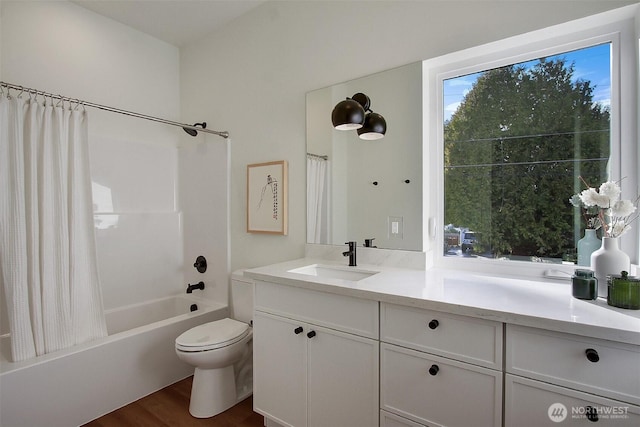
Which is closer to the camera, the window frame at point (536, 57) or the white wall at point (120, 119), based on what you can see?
the window frame at point (536, 57)

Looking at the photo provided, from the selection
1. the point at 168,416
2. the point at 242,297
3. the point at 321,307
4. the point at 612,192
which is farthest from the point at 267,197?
the point at 612,192

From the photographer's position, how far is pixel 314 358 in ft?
4.96

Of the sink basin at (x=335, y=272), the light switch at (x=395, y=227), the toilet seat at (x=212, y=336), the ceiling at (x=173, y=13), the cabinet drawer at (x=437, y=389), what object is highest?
the ceiling at (x=173, y=13)

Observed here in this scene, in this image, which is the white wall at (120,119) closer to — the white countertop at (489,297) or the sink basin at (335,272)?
the white countertop at (489,297)

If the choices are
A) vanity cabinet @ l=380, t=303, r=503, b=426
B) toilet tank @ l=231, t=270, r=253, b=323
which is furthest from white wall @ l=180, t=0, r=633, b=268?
vanity cabinet @ l=380, t=303, r=503, b=426

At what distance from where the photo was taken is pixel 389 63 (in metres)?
1.86

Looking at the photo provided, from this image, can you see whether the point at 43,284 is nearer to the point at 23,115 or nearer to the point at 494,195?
the point at 23,115

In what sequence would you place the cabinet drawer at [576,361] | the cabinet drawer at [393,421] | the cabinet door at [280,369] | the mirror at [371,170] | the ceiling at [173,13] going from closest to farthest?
1. the cabinet drawer at [576,361]
2. the cabinet drawer at [393,421]
3. the cabinet door at [280,369]
4. the mirror at [371,170]
5. the ceiling at [173,13]

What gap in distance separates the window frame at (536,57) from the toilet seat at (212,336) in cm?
126

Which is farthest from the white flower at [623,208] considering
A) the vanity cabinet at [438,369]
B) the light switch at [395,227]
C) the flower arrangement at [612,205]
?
the light switch at [395,227]

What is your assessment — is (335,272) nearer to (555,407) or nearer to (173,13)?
(555,407)

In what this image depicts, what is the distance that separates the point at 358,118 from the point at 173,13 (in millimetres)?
1975

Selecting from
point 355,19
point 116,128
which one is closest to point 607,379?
point 355,19

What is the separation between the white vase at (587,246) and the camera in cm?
140
